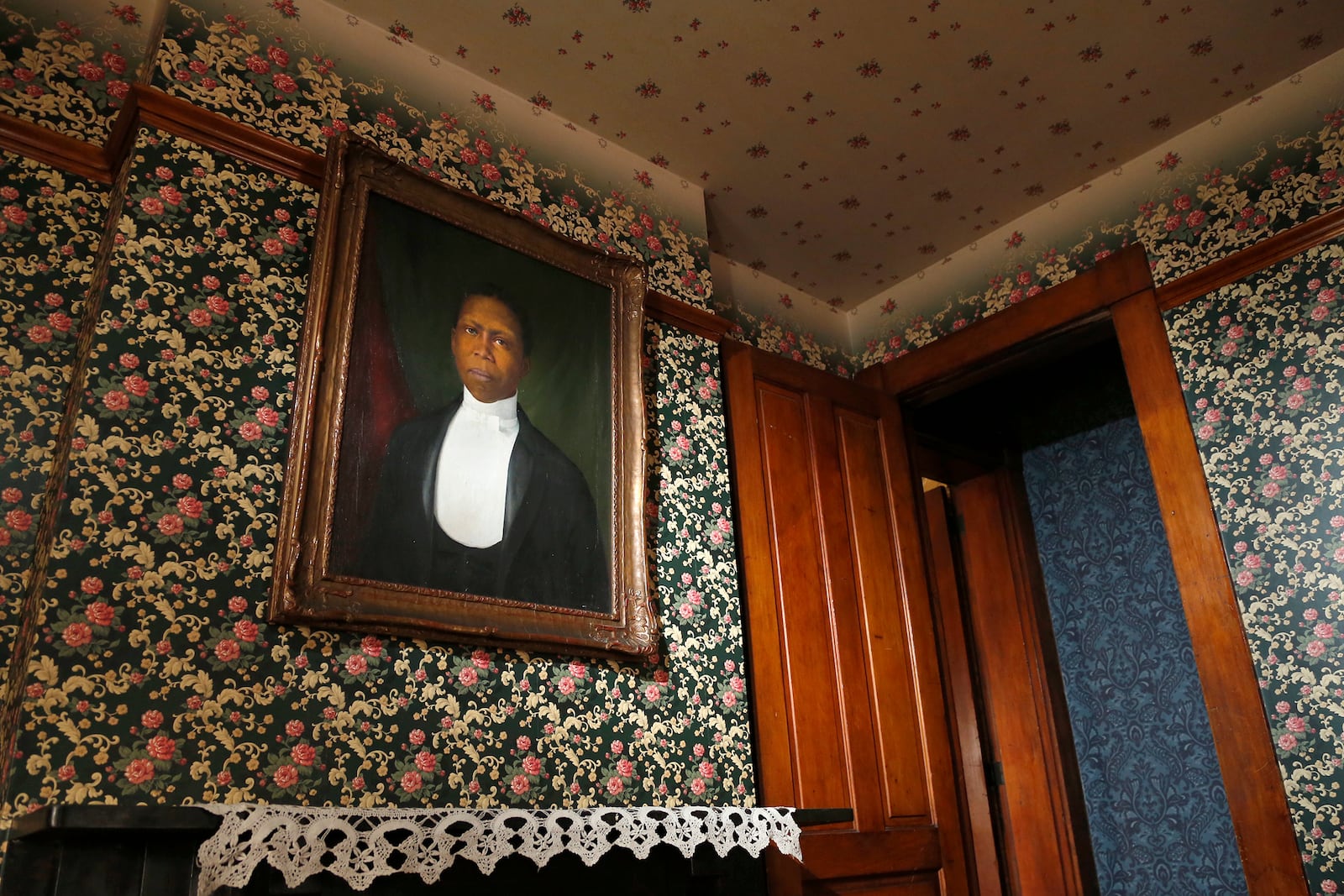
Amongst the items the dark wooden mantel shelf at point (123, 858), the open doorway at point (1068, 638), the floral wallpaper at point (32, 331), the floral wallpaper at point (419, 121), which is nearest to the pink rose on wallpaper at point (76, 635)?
the floral wallpaper at point (32, 331)

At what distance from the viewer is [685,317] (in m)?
2.90

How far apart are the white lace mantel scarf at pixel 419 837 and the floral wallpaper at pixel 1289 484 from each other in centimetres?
141

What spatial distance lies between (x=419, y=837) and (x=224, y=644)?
506 millimetres

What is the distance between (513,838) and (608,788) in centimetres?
39

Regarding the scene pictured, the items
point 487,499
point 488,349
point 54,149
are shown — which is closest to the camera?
point 54,149

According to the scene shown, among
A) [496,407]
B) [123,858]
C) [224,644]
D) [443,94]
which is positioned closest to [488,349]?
[496,407]

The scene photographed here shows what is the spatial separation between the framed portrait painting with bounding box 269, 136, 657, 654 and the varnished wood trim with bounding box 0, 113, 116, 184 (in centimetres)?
46

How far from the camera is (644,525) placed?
8.25ft

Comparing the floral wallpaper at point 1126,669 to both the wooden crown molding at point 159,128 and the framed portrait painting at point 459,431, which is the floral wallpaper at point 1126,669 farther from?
the wooden crown molding at point 159,128

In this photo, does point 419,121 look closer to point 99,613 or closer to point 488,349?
point 488,349

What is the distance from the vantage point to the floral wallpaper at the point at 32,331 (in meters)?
1.77

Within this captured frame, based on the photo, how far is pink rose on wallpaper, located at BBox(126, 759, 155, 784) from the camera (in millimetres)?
1601

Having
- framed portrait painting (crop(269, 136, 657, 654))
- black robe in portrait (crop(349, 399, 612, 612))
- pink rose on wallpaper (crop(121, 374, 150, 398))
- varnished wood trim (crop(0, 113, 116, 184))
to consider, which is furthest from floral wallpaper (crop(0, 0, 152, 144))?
black robe in portrait (crop(349, 399, 612, 612))

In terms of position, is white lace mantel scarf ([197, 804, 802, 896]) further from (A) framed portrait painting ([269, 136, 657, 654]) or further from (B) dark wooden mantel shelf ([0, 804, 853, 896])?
(A) framed portrait painting ([269, 136, 657, 654])
